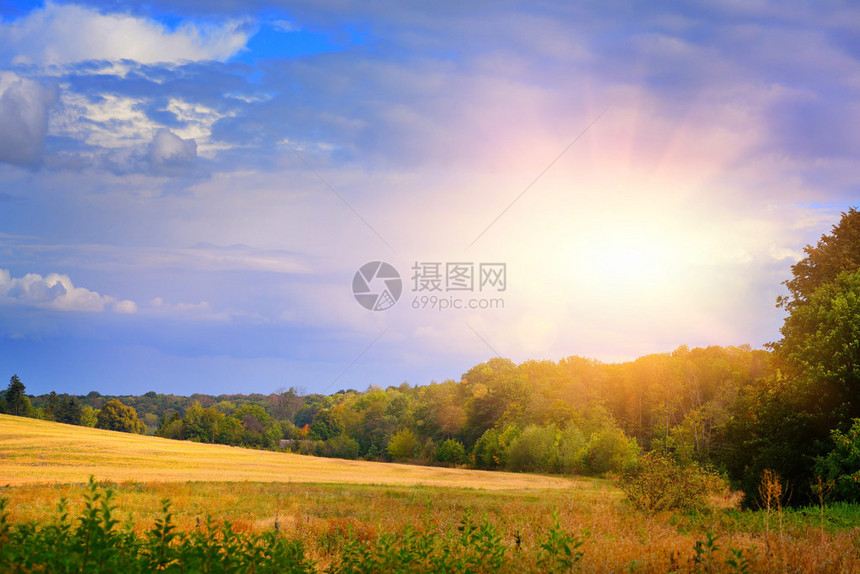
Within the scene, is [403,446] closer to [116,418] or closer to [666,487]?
[116,418]

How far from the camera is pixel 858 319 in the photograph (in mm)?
25031

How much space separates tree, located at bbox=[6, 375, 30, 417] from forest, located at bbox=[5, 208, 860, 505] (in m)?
0.26

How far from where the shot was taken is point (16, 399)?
118 meters

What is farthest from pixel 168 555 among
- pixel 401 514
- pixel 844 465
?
pixel 844 465

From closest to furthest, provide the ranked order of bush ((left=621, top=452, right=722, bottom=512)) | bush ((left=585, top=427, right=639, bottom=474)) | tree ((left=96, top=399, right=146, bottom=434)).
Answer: bush ((left=621, top=452, right=722, bottom=512))
bush ((left=585, top=427, right=639, bottom=474))
tree ((left=96, top=399, right=146, bottom=434))

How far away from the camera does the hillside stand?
41.5m

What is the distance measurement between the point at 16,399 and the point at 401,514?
400 feet

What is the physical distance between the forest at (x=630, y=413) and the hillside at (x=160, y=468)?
14.4m

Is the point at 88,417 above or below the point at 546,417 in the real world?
below

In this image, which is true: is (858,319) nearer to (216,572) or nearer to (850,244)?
(850,244)

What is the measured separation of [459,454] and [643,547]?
77.6m

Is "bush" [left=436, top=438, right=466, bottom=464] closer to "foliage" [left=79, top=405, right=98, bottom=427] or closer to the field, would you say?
the field

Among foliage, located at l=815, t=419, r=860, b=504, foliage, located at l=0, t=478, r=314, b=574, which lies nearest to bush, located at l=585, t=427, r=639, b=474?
foliage, located at l=815, t=419, r=860, b=504

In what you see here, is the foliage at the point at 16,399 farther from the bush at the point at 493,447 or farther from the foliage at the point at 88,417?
the bush at the point at 493,447
